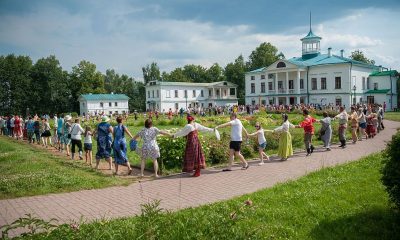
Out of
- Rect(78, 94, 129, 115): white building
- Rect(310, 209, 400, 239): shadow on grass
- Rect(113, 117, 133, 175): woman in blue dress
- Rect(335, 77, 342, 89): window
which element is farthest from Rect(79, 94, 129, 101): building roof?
Answer: Rect(310, 209, 400, 239): shadow on grass

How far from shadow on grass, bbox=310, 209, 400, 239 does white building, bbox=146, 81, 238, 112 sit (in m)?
72.0

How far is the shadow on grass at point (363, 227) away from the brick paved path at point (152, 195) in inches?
58.3

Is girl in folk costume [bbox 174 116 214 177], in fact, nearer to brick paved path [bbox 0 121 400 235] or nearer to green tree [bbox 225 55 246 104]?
brick paved path [bbox 0 121 400 235]

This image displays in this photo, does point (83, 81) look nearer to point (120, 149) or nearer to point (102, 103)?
point (102, 103)

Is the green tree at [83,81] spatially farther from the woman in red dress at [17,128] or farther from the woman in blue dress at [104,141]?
the woman in blue dress at [104,141]

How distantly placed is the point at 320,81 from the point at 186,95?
31224mm

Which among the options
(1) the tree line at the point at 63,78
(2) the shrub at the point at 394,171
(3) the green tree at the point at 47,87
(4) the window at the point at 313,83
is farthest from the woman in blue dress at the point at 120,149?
(3) the green tree at the point at 47,87

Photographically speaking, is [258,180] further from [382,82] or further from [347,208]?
[382,82]

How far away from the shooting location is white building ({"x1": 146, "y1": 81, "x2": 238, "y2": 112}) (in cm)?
7800

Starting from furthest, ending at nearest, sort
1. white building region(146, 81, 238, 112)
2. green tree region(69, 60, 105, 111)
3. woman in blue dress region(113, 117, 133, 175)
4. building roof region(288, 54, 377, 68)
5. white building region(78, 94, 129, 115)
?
green tree region(69, 60, 105, 111), white building region(78, 94, 129, 115), white building region(146, 81, 238, 112), building roof region(288, 54, 377, 68), woman in blue dress region(113, 117, 133, 175)

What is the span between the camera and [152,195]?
8250mm

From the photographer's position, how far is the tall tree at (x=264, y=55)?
3415 inches

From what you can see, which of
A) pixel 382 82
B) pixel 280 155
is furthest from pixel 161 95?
pixel 280 155

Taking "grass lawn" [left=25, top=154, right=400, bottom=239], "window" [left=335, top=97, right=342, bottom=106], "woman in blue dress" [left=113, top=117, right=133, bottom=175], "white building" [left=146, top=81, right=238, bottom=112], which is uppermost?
"white building" [left=146, top=81, right=238, bottom=112]
